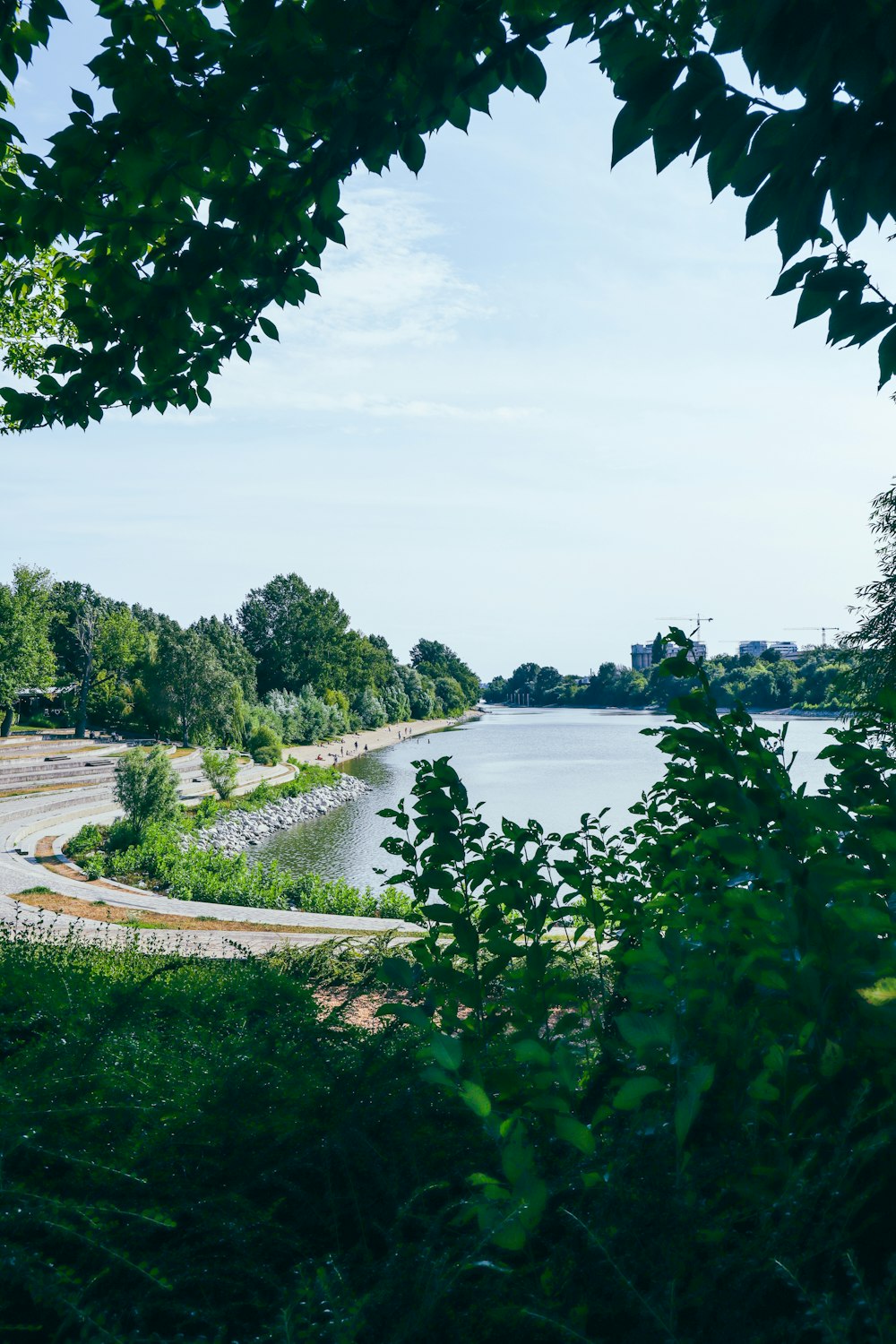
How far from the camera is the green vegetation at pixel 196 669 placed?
39.0m

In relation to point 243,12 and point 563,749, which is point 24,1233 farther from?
point 563,749

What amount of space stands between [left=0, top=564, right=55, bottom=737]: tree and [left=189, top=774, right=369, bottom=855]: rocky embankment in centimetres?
1480

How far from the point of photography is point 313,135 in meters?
2.70

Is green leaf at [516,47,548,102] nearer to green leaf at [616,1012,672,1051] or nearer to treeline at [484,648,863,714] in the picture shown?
treeline at [484,648,863,714]

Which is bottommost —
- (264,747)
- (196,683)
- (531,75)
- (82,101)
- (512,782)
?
(512,782)

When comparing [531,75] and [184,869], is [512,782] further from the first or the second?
[531,75]

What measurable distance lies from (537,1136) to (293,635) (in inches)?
2612

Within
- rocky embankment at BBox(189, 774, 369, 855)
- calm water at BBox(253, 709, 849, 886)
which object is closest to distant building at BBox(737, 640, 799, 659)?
calm water at BBox(253, 709, 849, 886)

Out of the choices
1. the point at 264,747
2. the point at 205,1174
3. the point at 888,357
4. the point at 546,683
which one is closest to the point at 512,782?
the point at 264,747

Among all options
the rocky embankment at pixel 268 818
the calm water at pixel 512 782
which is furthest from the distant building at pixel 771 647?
the rocky embankment at pixel 268 818

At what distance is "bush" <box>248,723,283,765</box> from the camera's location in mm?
40906

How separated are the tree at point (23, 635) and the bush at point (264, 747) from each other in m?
10.2

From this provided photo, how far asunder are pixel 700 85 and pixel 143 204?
2.09 metres

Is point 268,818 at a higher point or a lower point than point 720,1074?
lower
